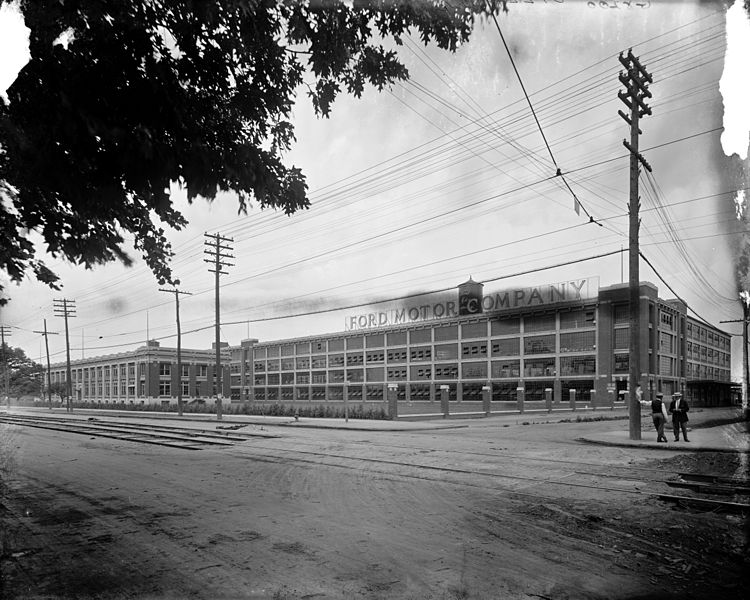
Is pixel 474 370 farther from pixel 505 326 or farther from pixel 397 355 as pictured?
pixel 397 355

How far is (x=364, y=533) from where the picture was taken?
639 centimetres

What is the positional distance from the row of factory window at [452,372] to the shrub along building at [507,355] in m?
0.13

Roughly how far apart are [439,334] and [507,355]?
12271mm

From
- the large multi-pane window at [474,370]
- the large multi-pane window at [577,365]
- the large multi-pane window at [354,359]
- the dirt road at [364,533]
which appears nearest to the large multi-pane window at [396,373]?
the large multi-pane window at [354,359]

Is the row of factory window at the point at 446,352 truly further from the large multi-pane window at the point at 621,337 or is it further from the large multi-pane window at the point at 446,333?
the large multi-pane window at the point at 621,337

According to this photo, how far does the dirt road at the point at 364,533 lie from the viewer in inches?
186

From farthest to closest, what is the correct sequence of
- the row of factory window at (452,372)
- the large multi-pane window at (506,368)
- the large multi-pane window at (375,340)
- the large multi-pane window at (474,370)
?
1. the large multi-pane window at (375,340)
2. the large multi-pane window at (474,370)
3. the large multi-pane window at (506,368)
4. the row of factory window at (452,372)

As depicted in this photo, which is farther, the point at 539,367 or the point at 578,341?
the point at 539,367

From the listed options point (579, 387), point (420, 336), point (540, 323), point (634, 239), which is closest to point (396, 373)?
point (420, 336)

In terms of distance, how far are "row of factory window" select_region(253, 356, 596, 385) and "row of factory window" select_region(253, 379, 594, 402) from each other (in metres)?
1.09

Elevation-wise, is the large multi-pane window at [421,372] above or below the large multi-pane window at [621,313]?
below

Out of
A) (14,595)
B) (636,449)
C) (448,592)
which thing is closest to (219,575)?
(14,595)

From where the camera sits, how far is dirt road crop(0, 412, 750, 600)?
4715mm

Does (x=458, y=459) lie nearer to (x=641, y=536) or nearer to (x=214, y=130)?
(x=641, y=536)
